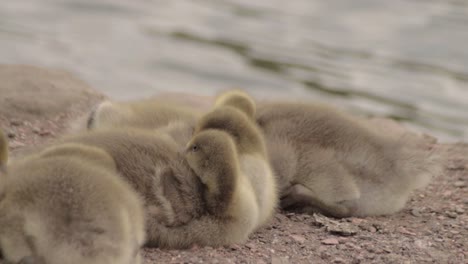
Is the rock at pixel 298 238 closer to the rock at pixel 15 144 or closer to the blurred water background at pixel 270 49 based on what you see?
the rock at pixel 15 144

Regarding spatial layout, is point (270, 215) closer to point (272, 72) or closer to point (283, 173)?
point (283, 173)

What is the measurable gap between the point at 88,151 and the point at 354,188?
1.75 metres

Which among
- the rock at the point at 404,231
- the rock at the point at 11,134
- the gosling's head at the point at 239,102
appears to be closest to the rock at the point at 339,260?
the rock at the point at 404,231

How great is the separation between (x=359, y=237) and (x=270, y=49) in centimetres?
599

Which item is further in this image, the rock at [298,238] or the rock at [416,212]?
the rock at [416,212]

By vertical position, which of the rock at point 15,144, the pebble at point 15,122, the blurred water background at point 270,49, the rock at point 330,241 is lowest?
the blurred water background at point 270,49

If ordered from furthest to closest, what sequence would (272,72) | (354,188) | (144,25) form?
1. (144,25)
2. (272,72)
3. (354,188)

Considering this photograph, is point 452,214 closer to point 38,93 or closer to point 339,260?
point 339,260

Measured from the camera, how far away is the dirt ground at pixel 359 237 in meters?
4.26

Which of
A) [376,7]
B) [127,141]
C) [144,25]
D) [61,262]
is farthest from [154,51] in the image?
[61,262]

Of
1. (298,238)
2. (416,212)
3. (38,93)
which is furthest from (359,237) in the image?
(38,93)

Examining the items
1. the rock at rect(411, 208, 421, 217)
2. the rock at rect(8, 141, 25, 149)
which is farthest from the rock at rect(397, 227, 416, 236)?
the rock at rect(8, 141, 25, 149)

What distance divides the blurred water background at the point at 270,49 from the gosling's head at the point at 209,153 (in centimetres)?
467

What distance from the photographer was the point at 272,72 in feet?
32.8
